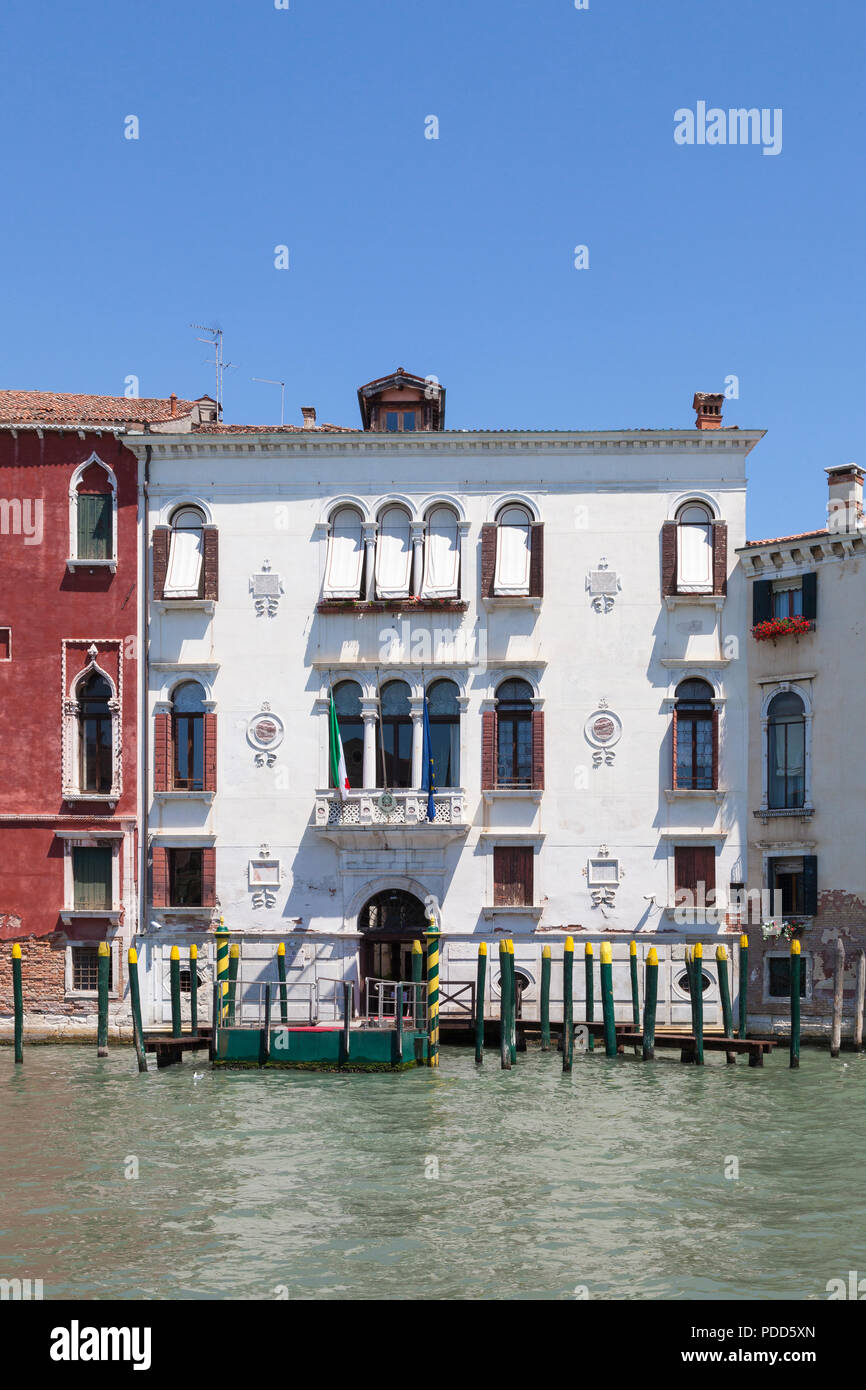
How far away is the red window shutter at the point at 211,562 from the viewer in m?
30.3

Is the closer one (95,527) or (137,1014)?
(137,1014)

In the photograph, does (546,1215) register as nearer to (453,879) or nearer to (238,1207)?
(238,1207)

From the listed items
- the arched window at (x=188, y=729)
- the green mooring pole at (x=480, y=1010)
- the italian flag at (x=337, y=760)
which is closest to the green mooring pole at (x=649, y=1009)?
the green mooring pole at (x=480, y=1010)

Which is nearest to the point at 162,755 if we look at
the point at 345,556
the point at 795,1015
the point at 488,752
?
the point at 345,556

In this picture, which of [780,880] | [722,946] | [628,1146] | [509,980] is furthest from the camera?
[780,880]

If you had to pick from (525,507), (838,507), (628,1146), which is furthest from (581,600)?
(628,1146)

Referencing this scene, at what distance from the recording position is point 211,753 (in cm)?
3019

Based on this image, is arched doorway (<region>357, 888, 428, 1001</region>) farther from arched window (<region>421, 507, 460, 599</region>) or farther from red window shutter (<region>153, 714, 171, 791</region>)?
arched window (<region>421, 507, 460, 599</region>)

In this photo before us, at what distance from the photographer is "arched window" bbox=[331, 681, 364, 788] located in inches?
1180

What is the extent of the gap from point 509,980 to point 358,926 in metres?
5.55

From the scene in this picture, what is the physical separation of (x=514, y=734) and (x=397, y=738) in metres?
2.15

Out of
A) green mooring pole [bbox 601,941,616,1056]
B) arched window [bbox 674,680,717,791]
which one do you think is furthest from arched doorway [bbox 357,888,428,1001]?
arched window [bbox 674,680,717,791]

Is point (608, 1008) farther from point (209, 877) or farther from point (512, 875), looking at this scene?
point (209, 877)

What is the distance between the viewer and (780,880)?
2892 centimetres
